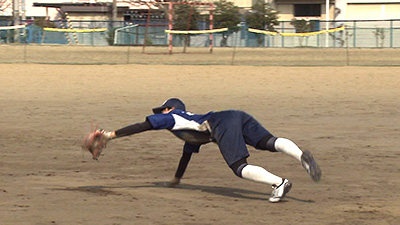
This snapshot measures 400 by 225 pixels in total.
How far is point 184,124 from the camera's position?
23.3 feet

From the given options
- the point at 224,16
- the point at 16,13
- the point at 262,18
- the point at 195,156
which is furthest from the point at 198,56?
the point at 16,13

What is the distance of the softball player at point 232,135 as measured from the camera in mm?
6973

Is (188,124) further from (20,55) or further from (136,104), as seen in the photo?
(20,55)

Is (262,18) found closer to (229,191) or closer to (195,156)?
(195,156)

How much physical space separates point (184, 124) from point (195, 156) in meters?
3.26

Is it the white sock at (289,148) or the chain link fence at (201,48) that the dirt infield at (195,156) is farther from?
the chain link fence at (201,48)

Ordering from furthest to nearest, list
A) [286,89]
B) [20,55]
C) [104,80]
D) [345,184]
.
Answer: [20,55]
[104,80]
[286,89]
[345,184]

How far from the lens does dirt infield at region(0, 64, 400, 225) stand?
670 centimetres

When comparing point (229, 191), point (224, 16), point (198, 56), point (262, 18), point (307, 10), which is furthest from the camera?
point (307, 10)

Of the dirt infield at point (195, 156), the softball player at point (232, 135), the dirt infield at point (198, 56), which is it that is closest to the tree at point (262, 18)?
the dirt infield at point (198, 56)

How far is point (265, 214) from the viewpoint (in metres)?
6.62

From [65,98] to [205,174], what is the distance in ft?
30.4

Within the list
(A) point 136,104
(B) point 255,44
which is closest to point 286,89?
(A) point 136,104

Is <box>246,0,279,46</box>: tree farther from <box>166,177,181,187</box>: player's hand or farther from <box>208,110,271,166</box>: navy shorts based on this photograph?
<box>208,110,271,166</box>: navy shorts
